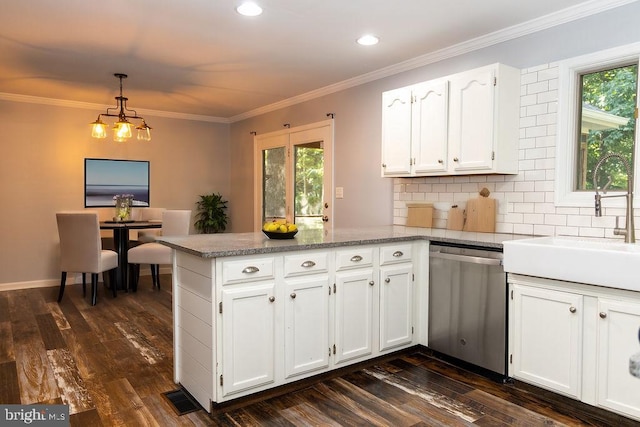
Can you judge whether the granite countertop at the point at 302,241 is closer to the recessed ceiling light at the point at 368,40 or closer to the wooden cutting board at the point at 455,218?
the wooden cutting board at the point at 455,218

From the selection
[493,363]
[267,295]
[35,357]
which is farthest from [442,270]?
[35,357]

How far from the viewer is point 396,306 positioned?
3.16m

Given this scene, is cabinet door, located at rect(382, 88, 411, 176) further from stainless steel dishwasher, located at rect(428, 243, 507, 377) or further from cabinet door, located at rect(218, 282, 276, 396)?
cabinet door, located at rect(218, 282, 276, 396)

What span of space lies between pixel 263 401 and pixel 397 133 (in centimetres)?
228

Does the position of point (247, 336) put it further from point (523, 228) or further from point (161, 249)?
point (161, 249)

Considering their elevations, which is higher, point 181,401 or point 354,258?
point 354,258

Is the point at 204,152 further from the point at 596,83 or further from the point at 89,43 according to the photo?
the point at 596,83

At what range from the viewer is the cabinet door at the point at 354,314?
2832 millimetres

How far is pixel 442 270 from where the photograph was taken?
3.12 metres

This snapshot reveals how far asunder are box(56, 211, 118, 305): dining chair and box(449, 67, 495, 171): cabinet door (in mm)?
3650

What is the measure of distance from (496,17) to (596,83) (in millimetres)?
781

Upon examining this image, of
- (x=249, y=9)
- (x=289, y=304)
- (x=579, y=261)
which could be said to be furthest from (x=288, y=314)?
(x=249, y=9)

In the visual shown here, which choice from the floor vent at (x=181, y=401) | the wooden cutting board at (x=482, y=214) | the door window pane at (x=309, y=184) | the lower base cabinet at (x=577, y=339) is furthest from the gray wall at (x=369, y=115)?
the floor vent at (x=181, y=401)

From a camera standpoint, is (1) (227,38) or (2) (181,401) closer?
(2) (181,401)
